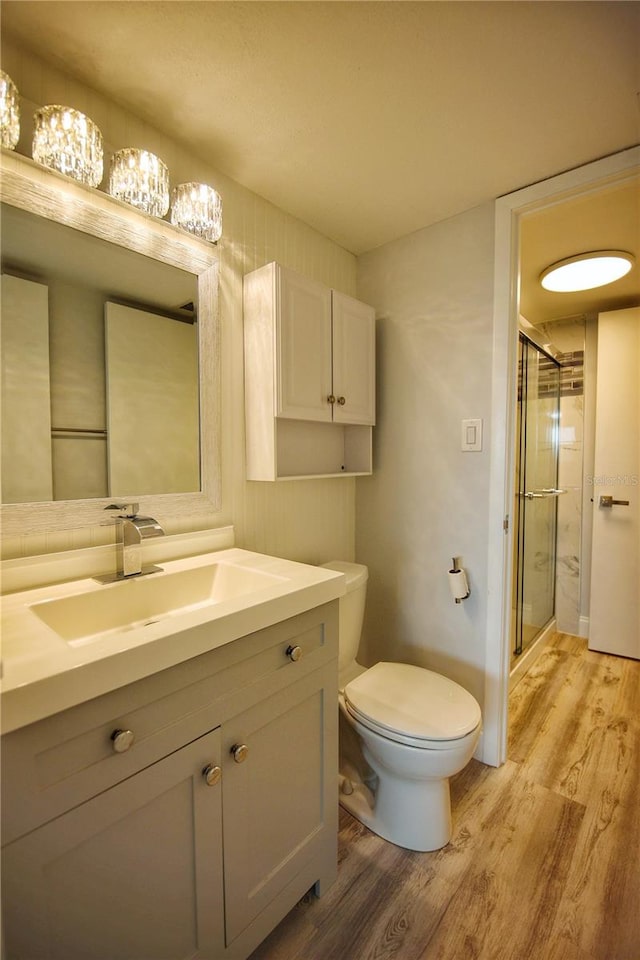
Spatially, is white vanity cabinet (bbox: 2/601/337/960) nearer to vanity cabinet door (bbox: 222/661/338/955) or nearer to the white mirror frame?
vanity cabinet door (bbox: 222/661/338/955)

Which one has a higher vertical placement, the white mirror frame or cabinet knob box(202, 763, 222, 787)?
the white mirror frame

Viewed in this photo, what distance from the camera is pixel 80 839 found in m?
0.67

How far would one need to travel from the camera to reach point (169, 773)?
79 cm

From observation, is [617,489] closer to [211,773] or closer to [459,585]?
[459,585]

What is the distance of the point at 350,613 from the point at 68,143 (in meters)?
1.69

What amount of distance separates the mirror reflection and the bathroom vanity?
30 centimetres

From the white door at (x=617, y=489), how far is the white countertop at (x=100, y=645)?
90.9 inches

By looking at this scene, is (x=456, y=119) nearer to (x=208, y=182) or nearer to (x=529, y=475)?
(x=208, y=182)


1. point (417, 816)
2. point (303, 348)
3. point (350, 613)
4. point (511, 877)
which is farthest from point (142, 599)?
point (511, 877)

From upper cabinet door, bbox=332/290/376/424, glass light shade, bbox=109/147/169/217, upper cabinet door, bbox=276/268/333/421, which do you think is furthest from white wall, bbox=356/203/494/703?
glass light shade, bbox=109/147/169/217

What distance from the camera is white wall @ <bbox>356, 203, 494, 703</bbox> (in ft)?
5.69

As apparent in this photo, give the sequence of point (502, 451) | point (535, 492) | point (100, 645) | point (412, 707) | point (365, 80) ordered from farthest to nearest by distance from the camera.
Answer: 1. point (535, 492)
2. point (502, 451)
3. point (412, 707)
4. point (365, 80)
5. point (100, 645)

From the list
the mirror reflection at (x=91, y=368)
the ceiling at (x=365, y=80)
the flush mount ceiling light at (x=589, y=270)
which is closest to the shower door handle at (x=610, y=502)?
the flush mount ceiling light at (x=589, y=270)

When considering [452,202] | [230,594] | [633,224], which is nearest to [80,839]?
[230,594]
